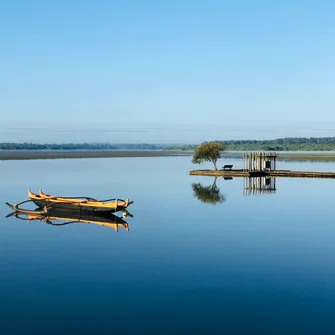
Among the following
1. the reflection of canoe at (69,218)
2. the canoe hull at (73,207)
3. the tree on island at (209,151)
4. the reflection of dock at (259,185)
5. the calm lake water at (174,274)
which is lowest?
the reflection of dock at (259,185)

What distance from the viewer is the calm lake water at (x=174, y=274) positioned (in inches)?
796

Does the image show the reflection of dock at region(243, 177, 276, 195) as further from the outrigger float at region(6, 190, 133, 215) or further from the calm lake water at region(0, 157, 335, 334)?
the outrigger float at region(6, 190, 133, 215)

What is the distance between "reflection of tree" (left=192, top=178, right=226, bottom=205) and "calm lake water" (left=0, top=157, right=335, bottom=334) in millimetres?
9696

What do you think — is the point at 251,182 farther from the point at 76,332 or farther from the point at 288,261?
the point at 76,332

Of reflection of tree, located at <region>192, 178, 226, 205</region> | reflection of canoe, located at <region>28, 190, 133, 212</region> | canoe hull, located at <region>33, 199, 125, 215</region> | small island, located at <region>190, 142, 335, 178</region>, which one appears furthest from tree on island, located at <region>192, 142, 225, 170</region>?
canoe hull, located at <region>33, 199, 125, 215</region>

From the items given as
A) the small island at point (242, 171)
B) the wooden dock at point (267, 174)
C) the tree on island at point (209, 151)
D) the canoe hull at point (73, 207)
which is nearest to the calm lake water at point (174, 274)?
the canoe hull at point (73, 207)

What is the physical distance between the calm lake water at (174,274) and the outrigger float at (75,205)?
1.68 m

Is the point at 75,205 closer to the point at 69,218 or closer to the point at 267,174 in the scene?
the point at 69,218

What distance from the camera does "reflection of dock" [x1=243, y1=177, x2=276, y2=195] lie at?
230ft

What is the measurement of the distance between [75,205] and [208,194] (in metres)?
22.3

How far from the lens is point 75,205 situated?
163 ft

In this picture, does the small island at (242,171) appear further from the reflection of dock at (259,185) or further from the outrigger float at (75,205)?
the outrigger float at (75,205)

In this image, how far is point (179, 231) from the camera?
3922cm

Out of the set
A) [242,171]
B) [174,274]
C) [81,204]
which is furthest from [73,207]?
[242,171]
